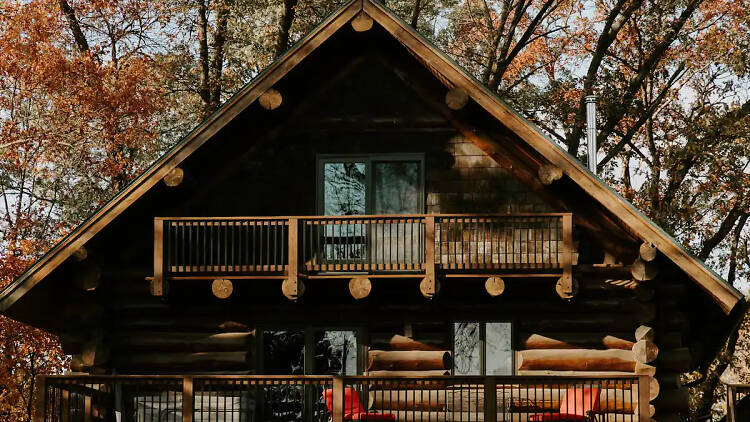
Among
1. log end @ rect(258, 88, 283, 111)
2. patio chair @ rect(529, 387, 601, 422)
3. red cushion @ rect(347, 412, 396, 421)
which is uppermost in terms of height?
log end @ rect(258, 88, 283, 111)

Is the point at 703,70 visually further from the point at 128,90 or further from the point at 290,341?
the point at 290,341

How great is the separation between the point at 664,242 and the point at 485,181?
3.60 m

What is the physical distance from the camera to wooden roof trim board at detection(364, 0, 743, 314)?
1670cm

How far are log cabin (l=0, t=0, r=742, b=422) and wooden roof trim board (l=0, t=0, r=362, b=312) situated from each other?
33mm

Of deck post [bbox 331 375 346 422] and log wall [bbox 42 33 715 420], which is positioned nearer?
deck post [bbox 331 375 346 422]

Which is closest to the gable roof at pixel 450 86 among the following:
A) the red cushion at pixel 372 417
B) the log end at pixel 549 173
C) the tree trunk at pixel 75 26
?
the log end at pixel 549 173

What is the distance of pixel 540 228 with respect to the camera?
19.1 m

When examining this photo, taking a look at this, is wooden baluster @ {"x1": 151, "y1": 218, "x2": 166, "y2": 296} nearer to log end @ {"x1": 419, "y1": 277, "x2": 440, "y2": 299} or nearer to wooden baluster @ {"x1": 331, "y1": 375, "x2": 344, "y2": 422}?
wooden baluster @ {"x1": 331, "y1": 375, "x2": 344, "y2": 422}

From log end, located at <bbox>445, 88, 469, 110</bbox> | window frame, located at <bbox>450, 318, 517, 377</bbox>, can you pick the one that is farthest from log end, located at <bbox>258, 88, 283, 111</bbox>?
window frame, located at <bbox>450, 318, 517, 377</bbox>

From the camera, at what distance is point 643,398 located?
1634cm

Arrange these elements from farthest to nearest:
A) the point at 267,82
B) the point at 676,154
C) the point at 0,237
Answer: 1. the point at 0,237
2. the point at 676,154
3. the point at 267,82

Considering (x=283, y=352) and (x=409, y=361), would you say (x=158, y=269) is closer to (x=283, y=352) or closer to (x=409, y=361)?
(x=283, y=352)

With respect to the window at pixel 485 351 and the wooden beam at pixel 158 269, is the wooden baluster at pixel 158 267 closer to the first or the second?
the wooden beam at pixel 158 269

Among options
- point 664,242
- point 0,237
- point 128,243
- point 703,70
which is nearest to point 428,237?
point 664,242
